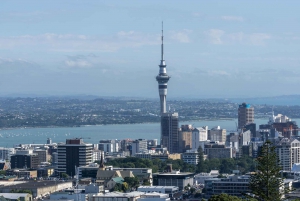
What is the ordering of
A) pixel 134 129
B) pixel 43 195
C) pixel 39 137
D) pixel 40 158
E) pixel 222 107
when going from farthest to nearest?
pixel 222 107 < pixel 134 129 < pixel 39 137 < pixel 40 158 < pixel 43 195

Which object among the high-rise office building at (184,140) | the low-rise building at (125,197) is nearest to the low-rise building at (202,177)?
the low-rise building at (125,197)

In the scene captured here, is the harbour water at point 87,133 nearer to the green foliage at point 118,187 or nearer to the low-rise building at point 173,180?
the low-rise building at point 173,180

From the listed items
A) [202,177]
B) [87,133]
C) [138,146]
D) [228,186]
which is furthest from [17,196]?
[87,133]

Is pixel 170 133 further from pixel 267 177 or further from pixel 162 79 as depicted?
pixel 267 177

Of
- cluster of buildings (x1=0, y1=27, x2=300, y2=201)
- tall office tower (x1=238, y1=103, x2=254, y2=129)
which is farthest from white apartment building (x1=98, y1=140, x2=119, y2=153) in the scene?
tall office tower (x1=238, y1=103, x2=254, y2=129)

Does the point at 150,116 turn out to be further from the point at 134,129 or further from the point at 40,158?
the point at 40,158

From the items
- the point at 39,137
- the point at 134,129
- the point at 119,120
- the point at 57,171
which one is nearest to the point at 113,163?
the point at 57,171
